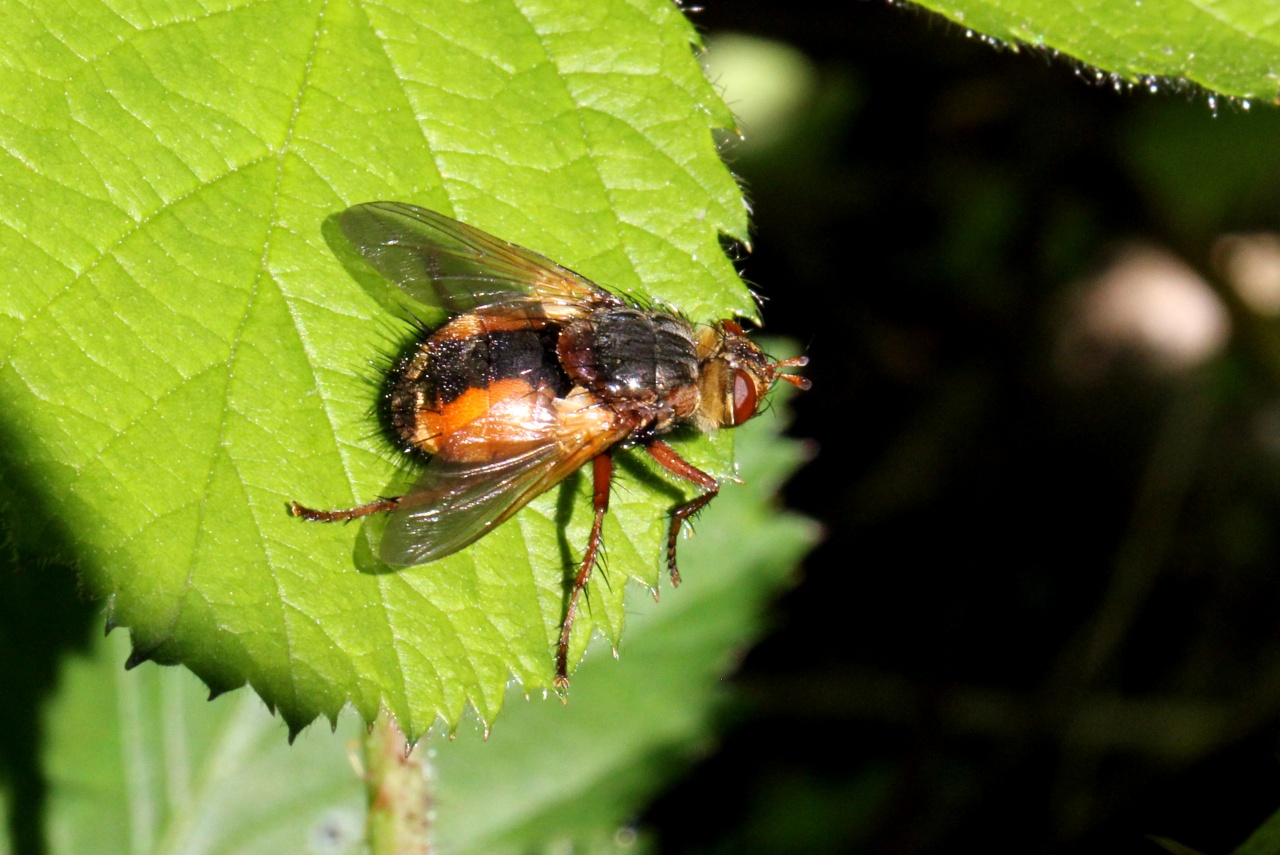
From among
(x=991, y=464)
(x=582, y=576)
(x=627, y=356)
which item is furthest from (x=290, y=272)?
(x=991, y=464)

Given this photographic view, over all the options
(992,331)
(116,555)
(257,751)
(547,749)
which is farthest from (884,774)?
(116,555)

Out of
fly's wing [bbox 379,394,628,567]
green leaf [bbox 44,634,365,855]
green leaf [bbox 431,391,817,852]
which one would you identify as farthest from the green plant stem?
green leaf [bbox 431,391,817,852]

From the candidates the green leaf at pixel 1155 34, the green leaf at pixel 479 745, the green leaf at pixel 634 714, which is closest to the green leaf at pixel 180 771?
the green leaf at pixel 479 745

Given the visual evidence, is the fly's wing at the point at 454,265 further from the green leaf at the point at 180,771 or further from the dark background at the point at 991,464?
the dark background at the point at 991,464

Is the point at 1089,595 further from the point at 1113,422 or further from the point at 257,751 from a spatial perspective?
the point at 257,751

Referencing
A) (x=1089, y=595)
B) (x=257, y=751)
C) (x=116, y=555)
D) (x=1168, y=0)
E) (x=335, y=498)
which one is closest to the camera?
(x=116, y=555)

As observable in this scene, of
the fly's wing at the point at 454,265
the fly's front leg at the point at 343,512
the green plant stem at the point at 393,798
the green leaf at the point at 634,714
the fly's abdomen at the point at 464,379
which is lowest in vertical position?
the green leaf at the point at 634,714
